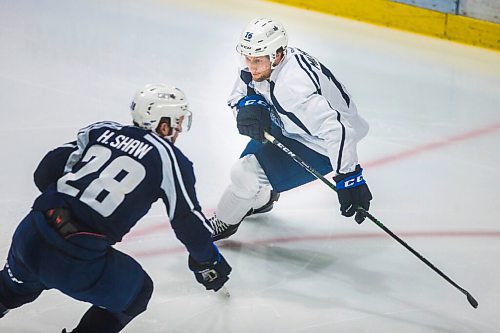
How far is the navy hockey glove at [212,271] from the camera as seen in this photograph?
3.07 m

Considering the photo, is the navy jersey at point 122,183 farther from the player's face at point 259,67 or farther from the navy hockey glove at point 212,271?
the player's face at point 259,67

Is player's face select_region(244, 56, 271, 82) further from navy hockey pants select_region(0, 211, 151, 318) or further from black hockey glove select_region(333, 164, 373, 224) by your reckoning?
navy hockey pants select_region(0, 211, 151, 318)

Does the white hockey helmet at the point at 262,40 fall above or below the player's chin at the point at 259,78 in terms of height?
above

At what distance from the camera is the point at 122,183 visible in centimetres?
271

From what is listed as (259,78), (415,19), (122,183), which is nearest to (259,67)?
(259,78)

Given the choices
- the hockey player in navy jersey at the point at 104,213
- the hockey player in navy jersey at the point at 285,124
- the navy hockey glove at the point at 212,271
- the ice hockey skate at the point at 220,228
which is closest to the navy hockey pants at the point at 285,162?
the hockey player in navy jersey at the point at 285,124

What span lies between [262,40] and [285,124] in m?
0.41

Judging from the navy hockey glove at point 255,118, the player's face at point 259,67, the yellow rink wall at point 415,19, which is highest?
the player's face at point 259,67

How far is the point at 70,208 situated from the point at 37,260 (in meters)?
0.18

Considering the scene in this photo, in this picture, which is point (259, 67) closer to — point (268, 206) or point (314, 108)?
point (314, 108)

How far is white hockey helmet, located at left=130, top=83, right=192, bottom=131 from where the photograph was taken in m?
2.88

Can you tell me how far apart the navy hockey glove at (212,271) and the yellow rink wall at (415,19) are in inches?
174

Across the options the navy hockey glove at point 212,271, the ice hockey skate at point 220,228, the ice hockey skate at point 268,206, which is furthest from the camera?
the ice hockey skate at point 268,206

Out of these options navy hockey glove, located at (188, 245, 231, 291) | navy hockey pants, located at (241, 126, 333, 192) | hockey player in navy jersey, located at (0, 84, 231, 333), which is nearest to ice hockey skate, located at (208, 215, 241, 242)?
navy hockey pants, located at (241, 126, 333, 192)
